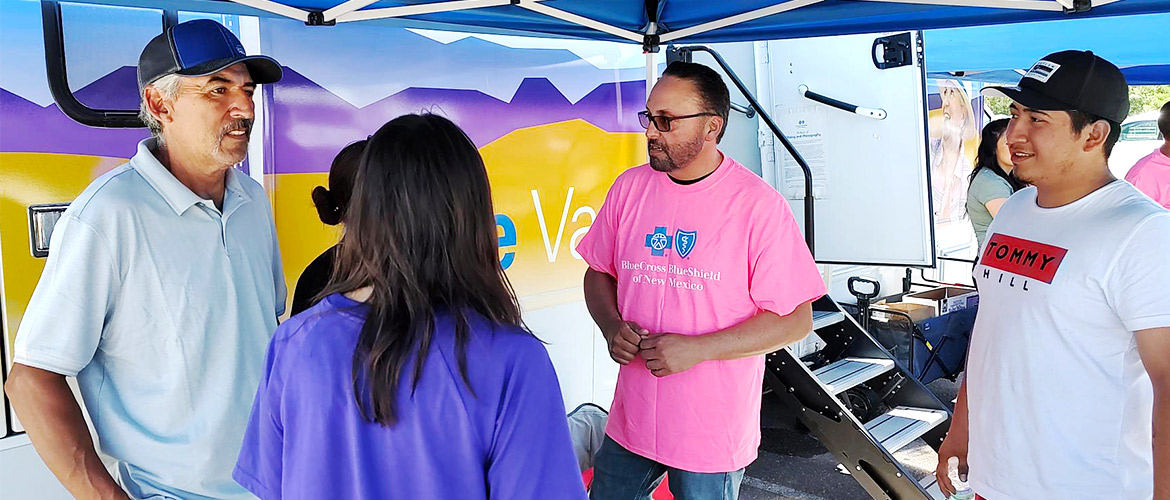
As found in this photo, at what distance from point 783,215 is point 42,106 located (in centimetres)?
189

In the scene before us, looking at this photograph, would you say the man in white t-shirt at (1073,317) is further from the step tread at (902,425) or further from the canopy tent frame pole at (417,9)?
the step tread at (902,425)

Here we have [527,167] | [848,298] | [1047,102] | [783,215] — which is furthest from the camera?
[848,298]

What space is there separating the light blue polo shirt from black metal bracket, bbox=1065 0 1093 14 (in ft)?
7.38

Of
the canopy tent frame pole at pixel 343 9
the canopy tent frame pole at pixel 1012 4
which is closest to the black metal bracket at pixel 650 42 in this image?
the canopy tent frame pole at pixel 1012 4

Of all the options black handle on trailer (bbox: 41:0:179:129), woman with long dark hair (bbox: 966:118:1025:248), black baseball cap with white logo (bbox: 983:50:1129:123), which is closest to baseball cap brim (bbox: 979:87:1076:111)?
black baseball cap with white logo (bbox: 983:50:1129:123)

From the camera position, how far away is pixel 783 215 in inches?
89.4

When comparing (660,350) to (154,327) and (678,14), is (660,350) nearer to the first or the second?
(154,327)

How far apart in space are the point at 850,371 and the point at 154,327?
3.30 meters

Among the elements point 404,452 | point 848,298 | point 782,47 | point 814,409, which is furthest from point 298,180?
point 848,298

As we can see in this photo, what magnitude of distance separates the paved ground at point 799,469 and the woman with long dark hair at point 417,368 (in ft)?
10.2

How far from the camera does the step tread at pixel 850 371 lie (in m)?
3.79

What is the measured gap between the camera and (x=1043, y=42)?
4.27m

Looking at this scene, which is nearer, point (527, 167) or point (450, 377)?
point (450, 377)

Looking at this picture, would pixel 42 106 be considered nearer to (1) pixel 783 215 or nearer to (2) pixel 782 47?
(1) pixel 783 215
